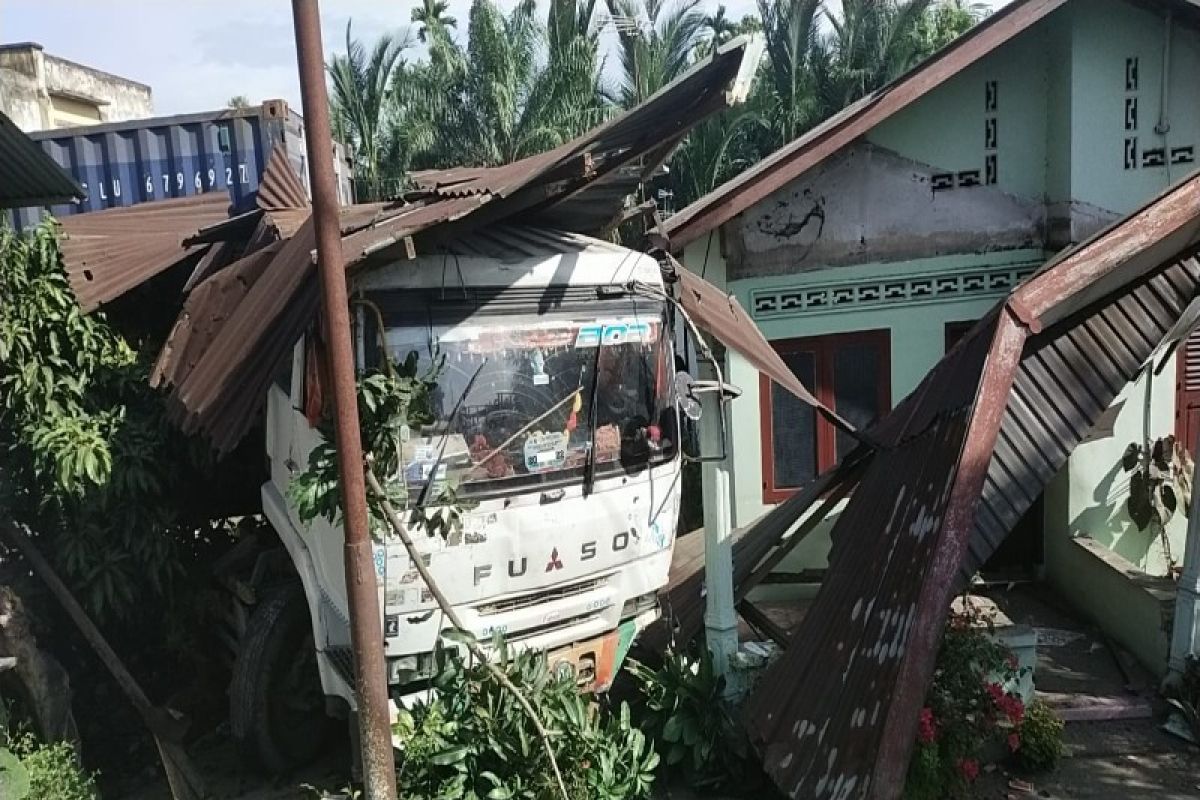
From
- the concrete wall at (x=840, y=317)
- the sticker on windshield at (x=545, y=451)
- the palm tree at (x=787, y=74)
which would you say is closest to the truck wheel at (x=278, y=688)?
the sticker on windshield at (x=545, y=451)

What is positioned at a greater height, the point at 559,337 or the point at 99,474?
the point at 559,337

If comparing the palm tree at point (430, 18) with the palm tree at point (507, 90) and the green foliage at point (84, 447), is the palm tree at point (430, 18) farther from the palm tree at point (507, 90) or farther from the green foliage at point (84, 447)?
the green foliage at point (84, 447)

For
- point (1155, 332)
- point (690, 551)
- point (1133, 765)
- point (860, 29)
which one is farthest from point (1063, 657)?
point (860, 29)

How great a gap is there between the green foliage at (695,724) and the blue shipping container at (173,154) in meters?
5.55

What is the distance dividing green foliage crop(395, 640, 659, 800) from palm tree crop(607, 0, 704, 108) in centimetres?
1607

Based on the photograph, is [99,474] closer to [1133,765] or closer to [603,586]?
[603,586]

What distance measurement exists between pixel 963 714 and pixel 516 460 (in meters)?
2.63

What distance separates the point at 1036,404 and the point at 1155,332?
26.7 inches

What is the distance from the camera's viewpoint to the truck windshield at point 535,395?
Answer: 175 inches

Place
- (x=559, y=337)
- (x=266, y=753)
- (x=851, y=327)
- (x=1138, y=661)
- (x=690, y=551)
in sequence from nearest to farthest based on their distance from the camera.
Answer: (x=559, y=337) → (x=266, y=753) → (x=1138, y=661) → (x=690, y=551) → (x=851, y=327)

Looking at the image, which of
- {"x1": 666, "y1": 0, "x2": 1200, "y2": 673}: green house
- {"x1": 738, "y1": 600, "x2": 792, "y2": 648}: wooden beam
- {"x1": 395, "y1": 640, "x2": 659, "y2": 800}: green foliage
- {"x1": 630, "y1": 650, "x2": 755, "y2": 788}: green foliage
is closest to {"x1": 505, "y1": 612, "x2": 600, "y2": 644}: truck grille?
{"x1": 395, "y1": 640, "x2": 659, "y2": 800}: green foliage

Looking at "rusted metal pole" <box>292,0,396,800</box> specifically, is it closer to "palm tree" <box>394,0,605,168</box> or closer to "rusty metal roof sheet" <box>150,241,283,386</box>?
"rusty metal roof sheet" <box>150,241,283,386</box>

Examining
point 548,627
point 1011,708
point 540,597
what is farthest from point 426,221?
point 1011,708

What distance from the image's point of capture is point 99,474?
5434 mm
